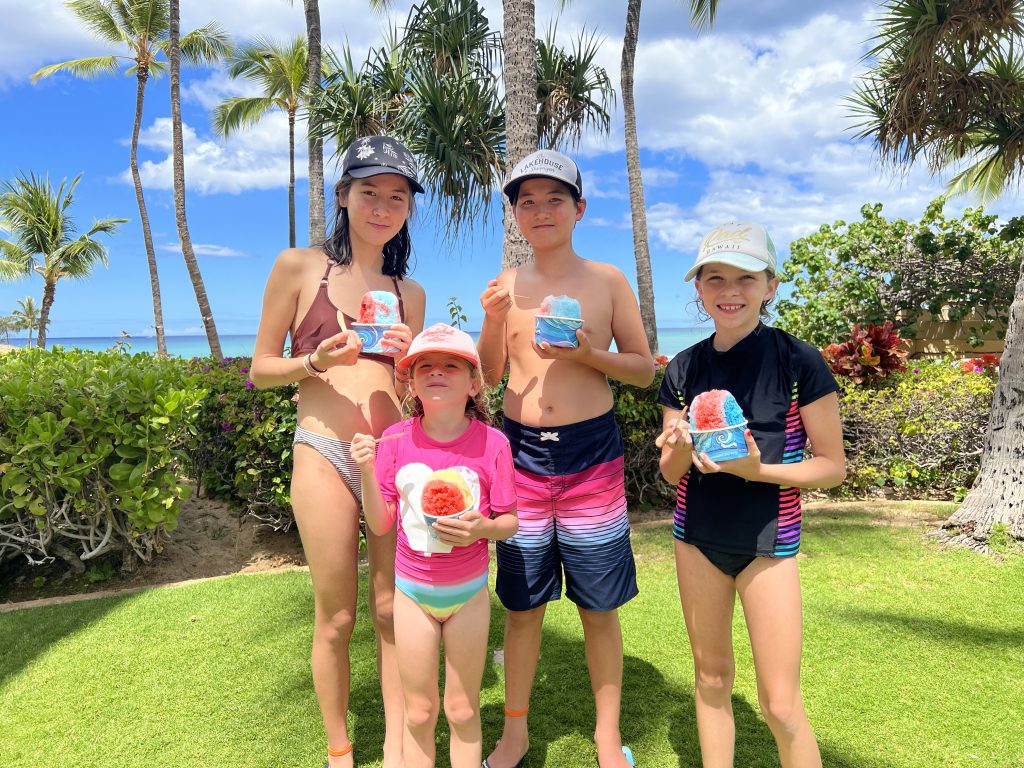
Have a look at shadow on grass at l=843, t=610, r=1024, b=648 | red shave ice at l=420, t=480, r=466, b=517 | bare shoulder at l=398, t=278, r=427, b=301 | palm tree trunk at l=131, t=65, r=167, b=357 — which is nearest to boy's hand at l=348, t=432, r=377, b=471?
red shave ice at l=420, t=480, r=466, b=517

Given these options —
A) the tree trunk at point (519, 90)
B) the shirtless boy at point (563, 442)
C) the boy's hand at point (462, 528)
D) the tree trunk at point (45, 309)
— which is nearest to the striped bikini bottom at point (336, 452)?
the boy's hand at point (462, 528)

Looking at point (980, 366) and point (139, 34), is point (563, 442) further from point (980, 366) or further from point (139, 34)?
point (139, 34)

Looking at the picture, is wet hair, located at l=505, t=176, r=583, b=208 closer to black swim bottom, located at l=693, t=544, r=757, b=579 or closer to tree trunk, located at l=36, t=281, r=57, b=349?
black swim bottom, located at l=693, t=544, r=757, b=579

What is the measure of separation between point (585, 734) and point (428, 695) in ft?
3.88

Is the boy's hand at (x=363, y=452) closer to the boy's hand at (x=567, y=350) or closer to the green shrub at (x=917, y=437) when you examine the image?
the boy's hand at (x=567, y=350)

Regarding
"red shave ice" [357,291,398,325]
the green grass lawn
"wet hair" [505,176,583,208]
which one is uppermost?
"wet hair" [505,176,583,208]

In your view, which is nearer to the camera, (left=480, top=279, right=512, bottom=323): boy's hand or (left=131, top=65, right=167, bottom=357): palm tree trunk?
(left=480, top=279, right=512, bottom=323): boy's hand

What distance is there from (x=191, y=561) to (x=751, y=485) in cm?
539

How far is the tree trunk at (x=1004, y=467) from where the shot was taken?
5.21 metres

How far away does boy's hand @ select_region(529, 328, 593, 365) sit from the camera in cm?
239

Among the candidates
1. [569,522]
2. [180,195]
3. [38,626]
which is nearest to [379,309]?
[569,522]

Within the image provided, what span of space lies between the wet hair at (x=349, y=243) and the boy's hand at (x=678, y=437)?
1.40m

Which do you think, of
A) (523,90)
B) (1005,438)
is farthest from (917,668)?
(523,90)

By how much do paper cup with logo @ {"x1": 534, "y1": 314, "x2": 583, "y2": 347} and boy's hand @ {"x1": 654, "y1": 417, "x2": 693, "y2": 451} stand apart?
497 mm
